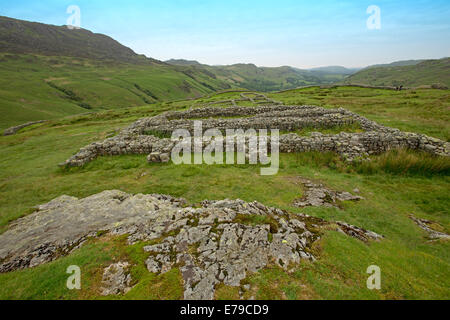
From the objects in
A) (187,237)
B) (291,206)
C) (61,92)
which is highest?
(61,92)

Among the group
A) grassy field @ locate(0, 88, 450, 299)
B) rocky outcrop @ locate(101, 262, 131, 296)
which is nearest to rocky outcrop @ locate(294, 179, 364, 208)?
grassy field @ locate(0, 88, 450, 299)

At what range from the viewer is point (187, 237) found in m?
5.88

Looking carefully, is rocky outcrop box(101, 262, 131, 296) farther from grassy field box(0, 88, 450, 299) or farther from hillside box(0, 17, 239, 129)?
hillside box(0, 17, 239, 129)

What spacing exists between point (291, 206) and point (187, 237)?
19.8 feet

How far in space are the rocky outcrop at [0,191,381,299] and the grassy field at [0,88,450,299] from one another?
0.32 m

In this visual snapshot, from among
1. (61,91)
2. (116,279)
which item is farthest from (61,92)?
(116,279)

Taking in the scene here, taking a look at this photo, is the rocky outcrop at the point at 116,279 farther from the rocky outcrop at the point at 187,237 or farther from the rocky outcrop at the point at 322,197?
the rocky outcrop at the point at 322,197

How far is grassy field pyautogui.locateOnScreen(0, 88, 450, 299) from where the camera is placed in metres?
4.51

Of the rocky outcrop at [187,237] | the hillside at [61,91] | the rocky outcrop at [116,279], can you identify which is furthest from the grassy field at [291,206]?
the hillside at [61,91]

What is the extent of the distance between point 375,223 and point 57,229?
542 inches

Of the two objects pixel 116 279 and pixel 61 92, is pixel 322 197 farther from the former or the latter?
pixel 61 92

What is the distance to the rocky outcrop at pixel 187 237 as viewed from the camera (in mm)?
4828

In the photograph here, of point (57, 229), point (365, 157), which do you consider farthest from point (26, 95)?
point (365, 157)

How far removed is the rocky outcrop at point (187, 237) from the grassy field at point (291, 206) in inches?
12.6
